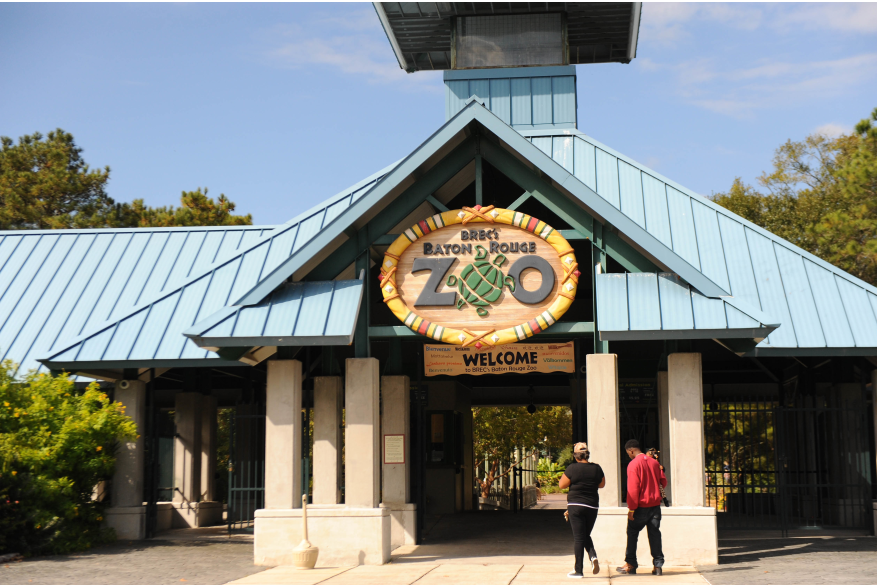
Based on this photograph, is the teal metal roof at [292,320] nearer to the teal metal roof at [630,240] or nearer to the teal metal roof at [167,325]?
the teal metal roof at [630,240]

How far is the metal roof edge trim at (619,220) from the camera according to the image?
12.6 m

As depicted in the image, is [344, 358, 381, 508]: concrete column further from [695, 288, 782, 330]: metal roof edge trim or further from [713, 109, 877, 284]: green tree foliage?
[713, 109, 877, 284]: green tree foliage

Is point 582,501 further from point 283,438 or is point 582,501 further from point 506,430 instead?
point 506,430

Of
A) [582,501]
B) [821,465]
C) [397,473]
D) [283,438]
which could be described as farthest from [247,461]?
[821,465]

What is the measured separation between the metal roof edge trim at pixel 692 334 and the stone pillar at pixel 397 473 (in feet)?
14.2

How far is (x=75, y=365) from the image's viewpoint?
15336 mm

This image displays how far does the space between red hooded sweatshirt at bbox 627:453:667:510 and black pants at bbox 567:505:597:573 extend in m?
0.61

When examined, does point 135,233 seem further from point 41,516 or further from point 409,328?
point 409,328

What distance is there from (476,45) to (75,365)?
12480mm

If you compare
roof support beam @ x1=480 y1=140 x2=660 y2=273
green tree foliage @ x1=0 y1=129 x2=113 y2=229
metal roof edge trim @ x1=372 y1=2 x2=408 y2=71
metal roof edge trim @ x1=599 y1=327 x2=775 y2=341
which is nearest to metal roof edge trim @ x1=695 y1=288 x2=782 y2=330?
metal roof edge trim @ x1=599 y1=327 x2=775 y2=341

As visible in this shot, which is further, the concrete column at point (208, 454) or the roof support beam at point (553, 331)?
the concrete column at point (208, 454)

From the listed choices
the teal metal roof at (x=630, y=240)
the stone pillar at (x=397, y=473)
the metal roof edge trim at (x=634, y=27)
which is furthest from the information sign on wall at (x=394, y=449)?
the metal roof edge trim at (x=634, y=27)

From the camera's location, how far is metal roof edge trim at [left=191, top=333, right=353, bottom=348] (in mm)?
12609

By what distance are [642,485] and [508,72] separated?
42.7 feet
